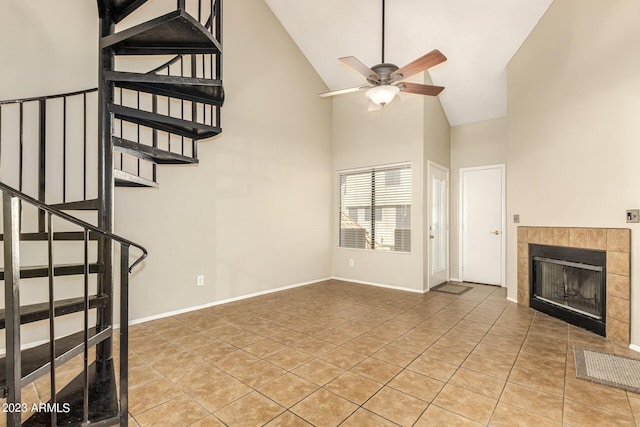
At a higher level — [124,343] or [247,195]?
[247,195]

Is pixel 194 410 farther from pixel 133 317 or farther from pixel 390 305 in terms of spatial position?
pixel 390 305

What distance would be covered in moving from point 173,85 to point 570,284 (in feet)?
15.0

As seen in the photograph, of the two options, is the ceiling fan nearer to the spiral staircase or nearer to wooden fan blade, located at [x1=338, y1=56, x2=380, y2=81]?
wooden fan blade, located at [x1=338, y1=56, x2=380, y2=81]

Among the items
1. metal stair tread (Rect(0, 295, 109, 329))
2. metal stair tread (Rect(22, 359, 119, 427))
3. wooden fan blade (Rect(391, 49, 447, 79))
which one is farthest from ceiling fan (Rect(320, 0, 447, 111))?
metal stair tread (Rect(22, 359, 119, 427))

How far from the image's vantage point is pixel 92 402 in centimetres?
177

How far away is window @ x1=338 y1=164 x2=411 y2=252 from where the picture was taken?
513cm

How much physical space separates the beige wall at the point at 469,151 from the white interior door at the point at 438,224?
150 millimetres

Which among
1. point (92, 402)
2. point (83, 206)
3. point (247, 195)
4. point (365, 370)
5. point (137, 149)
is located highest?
point (137, 149)

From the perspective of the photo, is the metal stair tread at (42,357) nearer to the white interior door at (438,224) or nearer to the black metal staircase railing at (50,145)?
the black metal staircase railing at (50,145)

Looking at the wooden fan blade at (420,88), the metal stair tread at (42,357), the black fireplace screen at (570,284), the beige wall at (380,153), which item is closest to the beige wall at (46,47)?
the metal stair tread at (42,357)

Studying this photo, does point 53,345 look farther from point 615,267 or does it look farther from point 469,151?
point 469,151

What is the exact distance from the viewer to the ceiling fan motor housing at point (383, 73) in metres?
2.97

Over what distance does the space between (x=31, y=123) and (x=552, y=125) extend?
5.34 metres

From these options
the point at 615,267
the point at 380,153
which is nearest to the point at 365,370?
the point at 615,267
